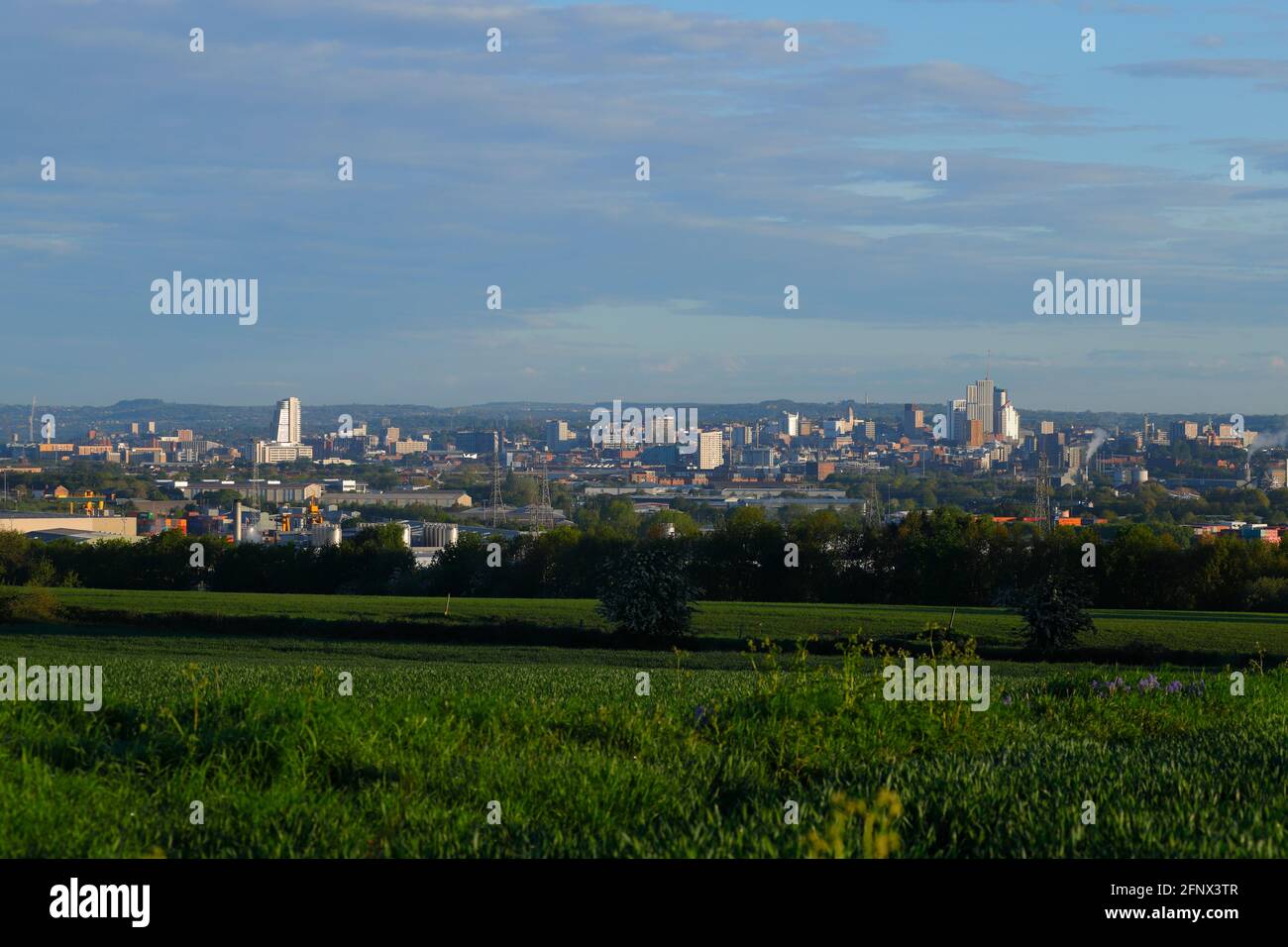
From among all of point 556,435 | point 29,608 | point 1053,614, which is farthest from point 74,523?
point 1053,614

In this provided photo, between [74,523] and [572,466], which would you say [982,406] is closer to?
[572,466]

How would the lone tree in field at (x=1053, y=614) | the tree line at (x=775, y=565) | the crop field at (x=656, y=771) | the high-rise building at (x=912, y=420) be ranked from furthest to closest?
1. the high-rise building at (x=912, y=420)
2. the tree line at (x=775, y=565)
3. the lone tree in field at (x=1053, y=614)
4. the crop field at (x=656, y=771)

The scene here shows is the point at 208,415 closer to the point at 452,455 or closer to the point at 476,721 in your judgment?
the point at 452,455

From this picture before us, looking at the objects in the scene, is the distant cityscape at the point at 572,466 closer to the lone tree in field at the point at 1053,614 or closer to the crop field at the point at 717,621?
the crop field at the point at 717,621

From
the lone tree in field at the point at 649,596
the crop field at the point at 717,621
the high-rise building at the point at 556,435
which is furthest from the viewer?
the high-rise building at the point at 556,435

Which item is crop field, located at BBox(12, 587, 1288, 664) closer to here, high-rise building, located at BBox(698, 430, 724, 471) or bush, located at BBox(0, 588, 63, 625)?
bush, located at BBox(0, 588, 63, 625)

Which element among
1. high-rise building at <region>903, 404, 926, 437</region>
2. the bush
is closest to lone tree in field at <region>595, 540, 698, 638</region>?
the bush

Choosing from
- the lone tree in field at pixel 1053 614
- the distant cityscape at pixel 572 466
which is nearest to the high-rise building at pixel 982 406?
the distant cityscape at pixel 572 466

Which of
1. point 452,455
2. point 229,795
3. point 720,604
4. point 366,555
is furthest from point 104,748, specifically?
point 452,455
